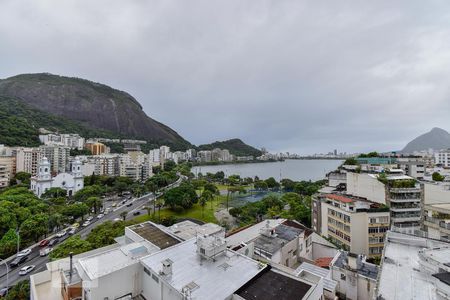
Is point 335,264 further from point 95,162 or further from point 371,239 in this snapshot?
point 95,162

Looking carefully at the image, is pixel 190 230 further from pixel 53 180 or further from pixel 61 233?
pixel 53 180

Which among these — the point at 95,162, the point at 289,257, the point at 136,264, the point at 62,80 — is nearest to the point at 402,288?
the point at 289,257

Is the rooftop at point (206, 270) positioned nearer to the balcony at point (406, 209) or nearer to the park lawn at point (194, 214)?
the balcony at point (406, 209)

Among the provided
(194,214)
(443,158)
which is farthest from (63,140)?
(443,158)

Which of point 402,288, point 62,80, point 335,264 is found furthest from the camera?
point 62,80

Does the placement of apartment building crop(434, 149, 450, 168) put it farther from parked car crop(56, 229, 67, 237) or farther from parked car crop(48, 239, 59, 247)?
parked car crop(48, 239, 59, 247)

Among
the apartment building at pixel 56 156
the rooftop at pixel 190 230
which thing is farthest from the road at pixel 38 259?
the apartment building at pixel 56 156

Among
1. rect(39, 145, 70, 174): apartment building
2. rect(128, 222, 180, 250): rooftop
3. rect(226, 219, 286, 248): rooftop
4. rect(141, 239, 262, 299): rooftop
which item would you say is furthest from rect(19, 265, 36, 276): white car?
rect(39, 145, 70, 174): apartment building
